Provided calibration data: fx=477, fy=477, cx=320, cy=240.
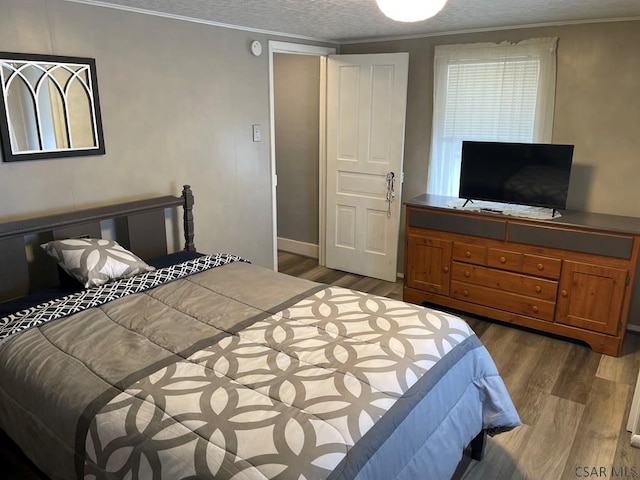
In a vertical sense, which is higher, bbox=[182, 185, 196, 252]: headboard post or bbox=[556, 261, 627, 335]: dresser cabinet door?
bbox=[182, 185, 196, 252]: headboard post

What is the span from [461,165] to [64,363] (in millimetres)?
2988

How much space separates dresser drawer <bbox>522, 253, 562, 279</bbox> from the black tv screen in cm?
38

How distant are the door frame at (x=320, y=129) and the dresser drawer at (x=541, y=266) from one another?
81.2 inches

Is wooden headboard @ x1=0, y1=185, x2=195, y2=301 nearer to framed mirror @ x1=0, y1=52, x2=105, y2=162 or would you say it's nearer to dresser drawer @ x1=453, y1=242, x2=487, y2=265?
framed mirror @ x1=0, y1=52, x2=105, y2=162

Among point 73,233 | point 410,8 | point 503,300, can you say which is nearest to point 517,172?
point 503,300

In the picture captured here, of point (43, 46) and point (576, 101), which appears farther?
point (576, 101)

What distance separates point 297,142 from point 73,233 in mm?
2766

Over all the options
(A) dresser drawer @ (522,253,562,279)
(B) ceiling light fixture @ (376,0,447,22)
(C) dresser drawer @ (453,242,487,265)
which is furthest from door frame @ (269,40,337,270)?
(B) ceiling light fixture @ (376,0,447,22)

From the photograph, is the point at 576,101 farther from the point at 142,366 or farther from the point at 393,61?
the point at 142,366

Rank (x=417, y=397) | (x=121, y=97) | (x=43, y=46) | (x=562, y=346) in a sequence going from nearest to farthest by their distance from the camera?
(x=417, y=397), (x=43, y=46), (x=121, y=97), (x=562, y=346)

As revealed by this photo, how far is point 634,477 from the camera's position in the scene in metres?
2.15

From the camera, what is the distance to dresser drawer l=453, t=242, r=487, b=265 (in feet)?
11.6

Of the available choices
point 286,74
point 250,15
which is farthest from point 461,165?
point 286,74

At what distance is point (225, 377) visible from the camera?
171 cm
